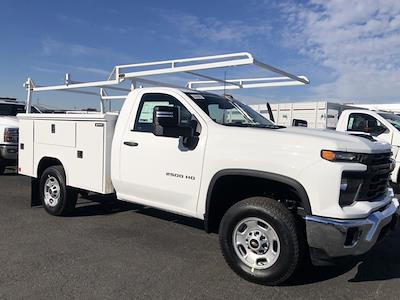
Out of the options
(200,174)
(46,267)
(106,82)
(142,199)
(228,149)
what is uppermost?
(106,82)

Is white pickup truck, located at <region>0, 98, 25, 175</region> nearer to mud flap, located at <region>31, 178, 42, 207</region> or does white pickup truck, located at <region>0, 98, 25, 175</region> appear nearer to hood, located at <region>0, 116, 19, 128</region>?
hood, located at <region>0, 116, 19, 128</region>

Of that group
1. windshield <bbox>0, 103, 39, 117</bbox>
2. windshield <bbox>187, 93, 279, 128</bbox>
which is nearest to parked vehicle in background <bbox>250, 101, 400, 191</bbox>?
windshield <bbox>187, 93, 279, 128</bbox>

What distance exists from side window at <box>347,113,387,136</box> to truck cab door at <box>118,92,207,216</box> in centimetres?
713

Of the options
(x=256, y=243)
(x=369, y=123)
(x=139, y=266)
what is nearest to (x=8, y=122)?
(x=139, y=266)

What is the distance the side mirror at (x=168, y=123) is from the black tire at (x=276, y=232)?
39.6 inches

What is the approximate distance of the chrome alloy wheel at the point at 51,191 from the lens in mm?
6770

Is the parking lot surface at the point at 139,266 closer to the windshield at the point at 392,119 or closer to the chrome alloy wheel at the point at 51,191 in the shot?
the chrome alloy wheel at the point at 51,191

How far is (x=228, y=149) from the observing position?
457 centimetres

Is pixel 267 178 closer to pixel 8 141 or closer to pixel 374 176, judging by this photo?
pixel 374 176

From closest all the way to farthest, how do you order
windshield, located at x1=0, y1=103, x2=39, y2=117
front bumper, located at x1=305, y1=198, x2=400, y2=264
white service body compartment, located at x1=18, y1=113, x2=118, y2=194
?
front bumper, located at x1=305, y1=198, x2=400, y2=264 → white service body compartment, located at x1=18, y1=113, x2=118, y2=194 → windshield, located at x1=0, y1=103, x2=39, y2=117

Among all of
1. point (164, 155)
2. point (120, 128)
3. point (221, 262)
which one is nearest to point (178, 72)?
point (120, 128)

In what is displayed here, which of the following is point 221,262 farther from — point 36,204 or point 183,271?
point 36,204

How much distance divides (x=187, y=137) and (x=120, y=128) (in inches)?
48.0

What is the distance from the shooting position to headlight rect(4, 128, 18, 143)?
10.5 meters
